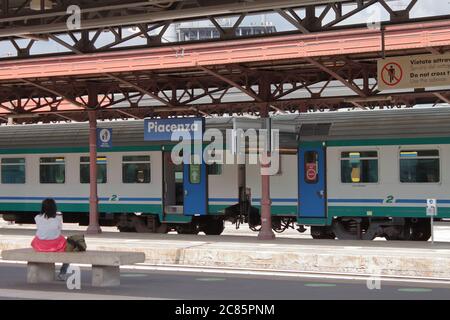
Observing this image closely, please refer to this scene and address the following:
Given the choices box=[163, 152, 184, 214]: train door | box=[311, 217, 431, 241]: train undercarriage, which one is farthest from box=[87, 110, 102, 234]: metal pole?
box=[311, 217, 431, 241]: train undercarriage

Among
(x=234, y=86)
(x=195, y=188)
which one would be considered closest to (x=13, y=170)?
(x=195, y=188)

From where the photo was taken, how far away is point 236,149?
23.8 meters

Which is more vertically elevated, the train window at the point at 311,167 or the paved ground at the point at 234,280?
the train window at the point at 311,167

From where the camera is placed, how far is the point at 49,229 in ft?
45.2

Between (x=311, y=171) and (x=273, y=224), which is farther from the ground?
(x=311, y=171)

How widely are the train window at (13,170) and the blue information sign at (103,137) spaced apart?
378 centimetres

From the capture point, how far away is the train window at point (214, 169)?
2444 centimetres

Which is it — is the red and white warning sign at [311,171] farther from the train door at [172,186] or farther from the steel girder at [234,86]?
the train door at [172,186]

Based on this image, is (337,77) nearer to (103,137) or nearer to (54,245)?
(54,245)

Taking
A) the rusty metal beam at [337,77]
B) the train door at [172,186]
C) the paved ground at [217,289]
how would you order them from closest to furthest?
the paved ground at [217,289], the rusty metal beam at [337,77], the train door at [172,186]

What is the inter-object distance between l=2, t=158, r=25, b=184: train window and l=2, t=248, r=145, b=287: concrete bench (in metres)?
13.4

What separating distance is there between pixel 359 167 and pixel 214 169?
438 cm

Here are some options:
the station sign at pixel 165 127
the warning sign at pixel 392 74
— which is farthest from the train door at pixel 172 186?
the warning sign at pixel 392 74
